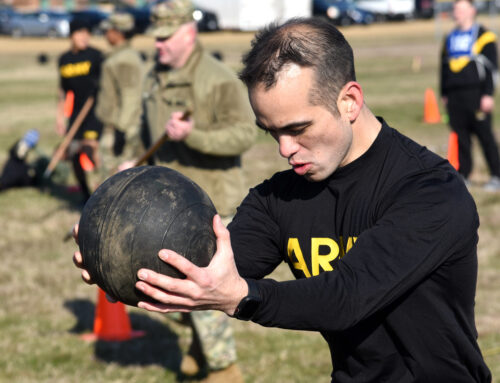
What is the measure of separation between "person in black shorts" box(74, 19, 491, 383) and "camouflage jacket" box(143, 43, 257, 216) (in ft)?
9.87

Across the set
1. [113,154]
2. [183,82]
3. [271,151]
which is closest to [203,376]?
[183,82]

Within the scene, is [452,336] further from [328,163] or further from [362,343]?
[328,163]

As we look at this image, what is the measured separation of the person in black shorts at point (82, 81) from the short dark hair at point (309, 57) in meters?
10.3

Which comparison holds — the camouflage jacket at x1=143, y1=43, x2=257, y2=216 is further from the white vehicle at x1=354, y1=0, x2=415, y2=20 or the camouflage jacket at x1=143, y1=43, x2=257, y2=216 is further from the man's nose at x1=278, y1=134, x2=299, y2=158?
the white vehicle at x1=354, y1=0, x2=415, y2=20

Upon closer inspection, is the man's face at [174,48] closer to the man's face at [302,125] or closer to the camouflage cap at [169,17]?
the camouflage cap at [169,17]

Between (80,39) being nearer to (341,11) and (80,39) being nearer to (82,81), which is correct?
(82,81)

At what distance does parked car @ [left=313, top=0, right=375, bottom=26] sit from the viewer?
58778mm

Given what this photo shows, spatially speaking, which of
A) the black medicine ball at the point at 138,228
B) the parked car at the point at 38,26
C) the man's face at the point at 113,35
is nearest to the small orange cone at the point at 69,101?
the man's face at the point at 113,35

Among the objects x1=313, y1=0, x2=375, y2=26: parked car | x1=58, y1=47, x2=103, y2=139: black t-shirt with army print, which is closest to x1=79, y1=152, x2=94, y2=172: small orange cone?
x1=58, y1=47, x2=103, y2=139: black t-shirt with army print

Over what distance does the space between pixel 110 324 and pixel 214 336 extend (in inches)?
66.5

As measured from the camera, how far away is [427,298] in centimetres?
309

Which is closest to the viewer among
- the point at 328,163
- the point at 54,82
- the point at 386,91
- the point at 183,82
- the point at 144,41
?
the point at 328,163

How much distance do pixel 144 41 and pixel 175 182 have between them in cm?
5130

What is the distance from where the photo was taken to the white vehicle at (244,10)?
6266cm
